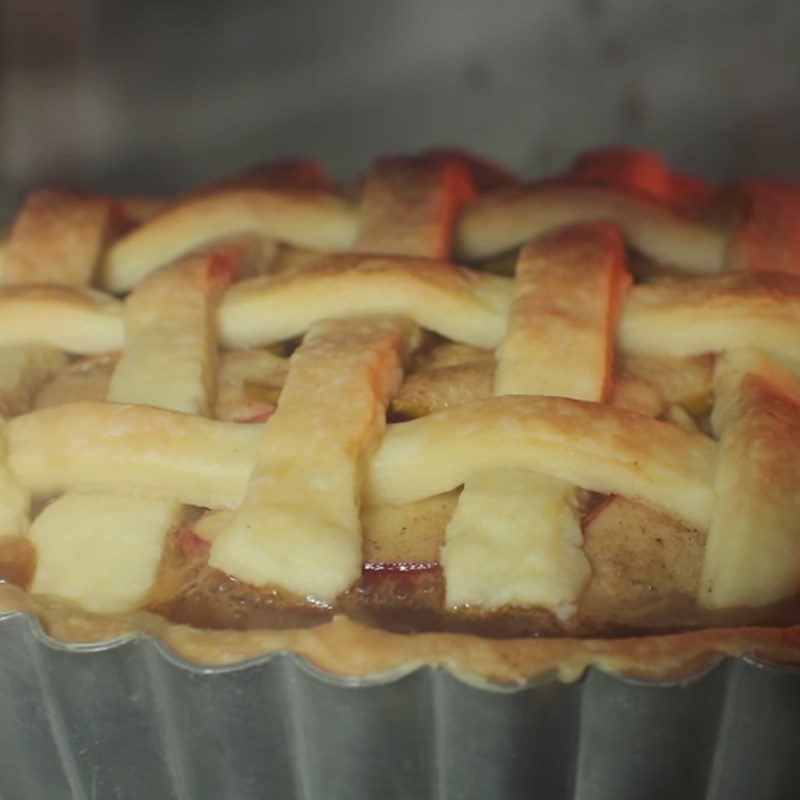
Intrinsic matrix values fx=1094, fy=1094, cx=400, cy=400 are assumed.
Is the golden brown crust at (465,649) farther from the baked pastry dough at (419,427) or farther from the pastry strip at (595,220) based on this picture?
the pastry strip at (595,220)

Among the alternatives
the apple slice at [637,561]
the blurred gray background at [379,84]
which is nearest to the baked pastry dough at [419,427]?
the apple slice at [637,561]

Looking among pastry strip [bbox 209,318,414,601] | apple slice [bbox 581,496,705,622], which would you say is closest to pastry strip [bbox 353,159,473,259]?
pastry strip [bbox 209,318,414,601]

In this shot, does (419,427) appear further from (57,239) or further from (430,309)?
(57,239)

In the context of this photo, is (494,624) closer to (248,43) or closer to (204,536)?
(204,536)


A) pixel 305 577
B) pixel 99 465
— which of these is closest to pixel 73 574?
pixel 99 465

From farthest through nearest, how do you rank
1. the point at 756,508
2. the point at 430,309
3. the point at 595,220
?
the point at 595,220, the point at 430,309, the point at 756,508

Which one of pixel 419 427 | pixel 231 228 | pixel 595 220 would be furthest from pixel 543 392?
pixel 231 228
